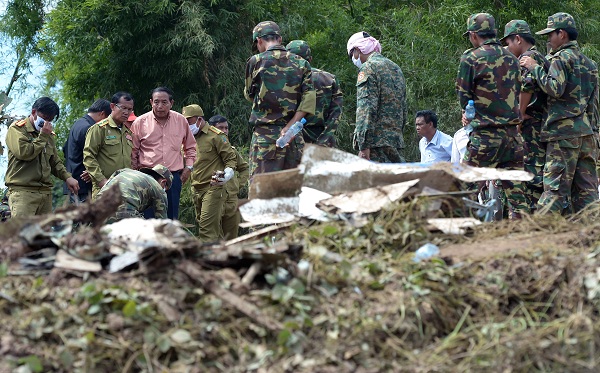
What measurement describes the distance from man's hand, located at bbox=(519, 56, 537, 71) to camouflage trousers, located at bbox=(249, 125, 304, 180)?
2275 millimetres

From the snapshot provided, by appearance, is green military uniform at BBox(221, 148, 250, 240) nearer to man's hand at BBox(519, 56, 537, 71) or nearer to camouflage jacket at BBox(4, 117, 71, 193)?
camouflage jacket at BBox(4, 117, 71, 193)

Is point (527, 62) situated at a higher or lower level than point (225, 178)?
higher

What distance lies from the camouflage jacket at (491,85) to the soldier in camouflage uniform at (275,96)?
1493 millimetres

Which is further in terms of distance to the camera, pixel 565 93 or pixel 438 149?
pixel 438 149

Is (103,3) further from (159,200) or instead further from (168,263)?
(168,263)

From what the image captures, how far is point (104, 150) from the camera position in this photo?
32.2 feet

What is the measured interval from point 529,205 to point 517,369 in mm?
4531

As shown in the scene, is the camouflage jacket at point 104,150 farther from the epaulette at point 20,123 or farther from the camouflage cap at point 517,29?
the camouflage cap at point 517,29

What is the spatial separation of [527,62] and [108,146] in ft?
15.0

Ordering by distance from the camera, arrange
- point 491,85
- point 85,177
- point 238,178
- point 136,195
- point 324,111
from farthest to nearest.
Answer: point 238,178 → point 85,177 → point 324,111 → point 491,85 → point 136,195

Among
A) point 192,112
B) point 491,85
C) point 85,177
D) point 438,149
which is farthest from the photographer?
point 192,112

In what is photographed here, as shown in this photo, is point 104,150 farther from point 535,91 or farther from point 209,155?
point 535,91

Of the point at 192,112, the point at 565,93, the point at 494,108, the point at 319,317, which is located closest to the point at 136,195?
the point at 494,108

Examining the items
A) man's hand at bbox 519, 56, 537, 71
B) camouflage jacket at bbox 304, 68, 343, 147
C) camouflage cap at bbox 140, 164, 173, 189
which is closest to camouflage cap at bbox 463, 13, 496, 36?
man's hand at bbox 519, 56, 537, 71
